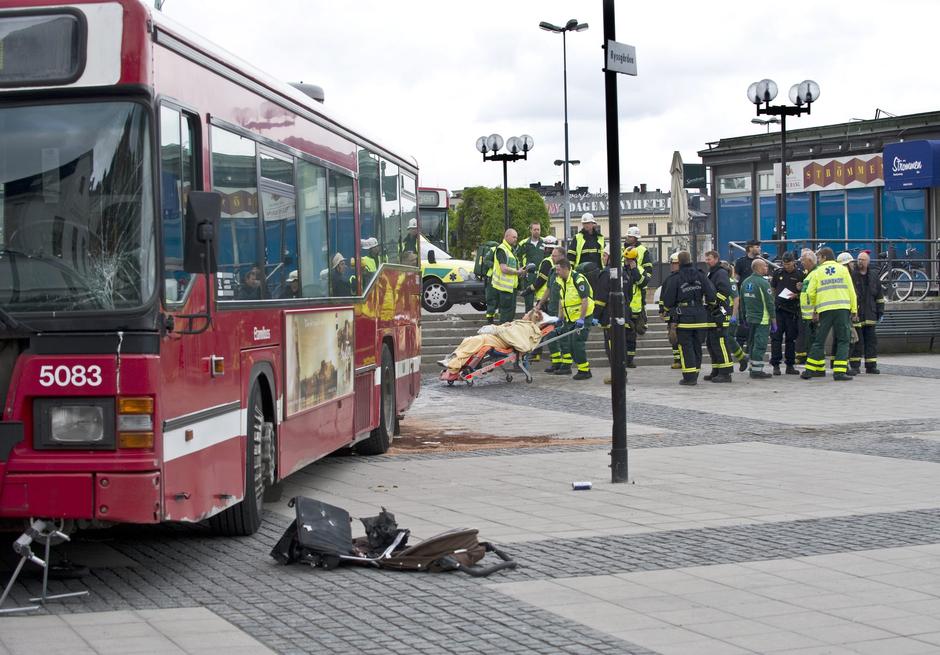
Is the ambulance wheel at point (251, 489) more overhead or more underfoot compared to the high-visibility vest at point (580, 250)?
more underfoot

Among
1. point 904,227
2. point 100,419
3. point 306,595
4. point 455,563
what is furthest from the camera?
point 904,227

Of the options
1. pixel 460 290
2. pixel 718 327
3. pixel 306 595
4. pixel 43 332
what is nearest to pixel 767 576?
pixel 306 595

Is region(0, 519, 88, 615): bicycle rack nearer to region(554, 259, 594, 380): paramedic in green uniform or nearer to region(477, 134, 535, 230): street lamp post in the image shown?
region(554, 259, 594, 380): paramedic in green uniform

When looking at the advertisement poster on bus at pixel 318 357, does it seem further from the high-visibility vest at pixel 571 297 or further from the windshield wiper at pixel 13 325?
the high-visibility vest at pixel 571 297

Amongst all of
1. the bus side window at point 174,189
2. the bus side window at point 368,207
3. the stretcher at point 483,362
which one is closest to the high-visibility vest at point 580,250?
the stretcher at point 483,362


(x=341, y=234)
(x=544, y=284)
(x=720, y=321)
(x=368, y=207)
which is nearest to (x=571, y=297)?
(x=544, y=284)

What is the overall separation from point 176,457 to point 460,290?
26.6 meters

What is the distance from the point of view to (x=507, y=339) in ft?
71.7

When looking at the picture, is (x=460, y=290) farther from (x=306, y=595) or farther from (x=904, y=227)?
(x=306, y=595)

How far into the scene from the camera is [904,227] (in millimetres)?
36469

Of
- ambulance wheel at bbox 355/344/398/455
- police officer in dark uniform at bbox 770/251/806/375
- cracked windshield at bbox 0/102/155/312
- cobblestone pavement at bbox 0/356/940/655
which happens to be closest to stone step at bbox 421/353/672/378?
police officer in dark uniform at bbox 770/251/806/375

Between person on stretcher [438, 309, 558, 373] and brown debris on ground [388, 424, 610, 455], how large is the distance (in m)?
5.71

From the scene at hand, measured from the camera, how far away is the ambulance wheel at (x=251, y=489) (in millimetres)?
8867

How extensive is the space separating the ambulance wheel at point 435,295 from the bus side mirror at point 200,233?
2651cm
